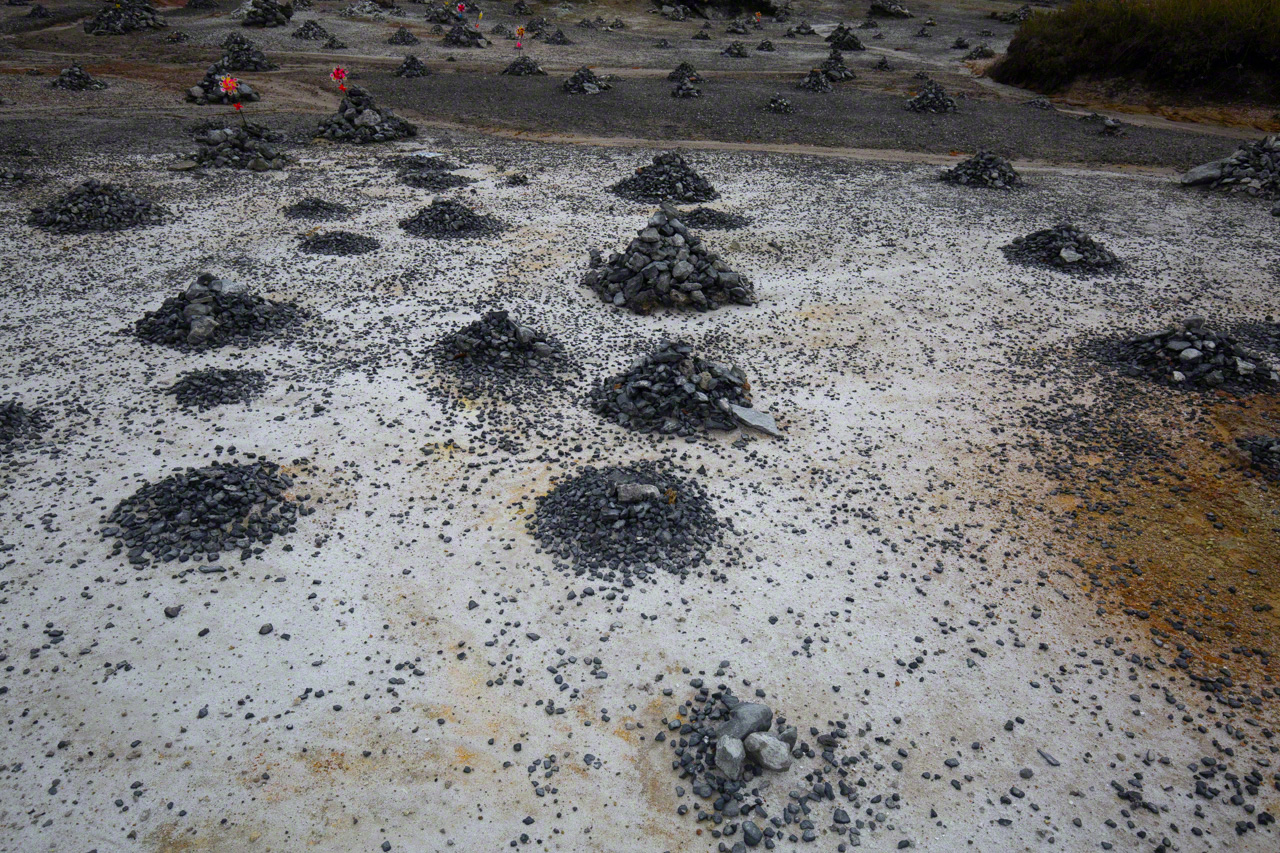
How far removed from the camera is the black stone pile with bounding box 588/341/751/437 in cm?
915

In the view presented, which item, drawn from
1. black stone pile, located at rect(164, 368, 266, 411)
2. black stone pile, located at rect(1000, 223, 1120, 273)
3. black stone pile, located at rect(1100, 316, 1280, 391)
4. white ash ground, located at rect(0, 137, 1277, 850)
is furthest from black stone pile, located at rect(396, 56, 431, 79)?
black stone pile, located at rect(1100, 316, 1280, 391)

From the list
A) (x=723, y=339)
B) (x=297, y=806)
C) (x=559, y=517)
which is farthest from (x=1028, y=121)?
(x=297, y=806)

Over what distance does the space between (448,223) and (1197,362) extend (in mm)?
14451

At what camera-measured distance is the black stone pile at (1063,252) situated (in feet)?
46.2

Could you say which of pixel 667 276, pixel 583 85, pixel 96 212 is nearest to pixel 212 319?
pixel 96 212

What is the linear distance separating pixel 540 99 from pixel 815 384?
22816mm

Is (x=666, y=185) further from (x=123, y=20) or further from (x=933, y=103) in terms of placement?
(x=123, y=20)

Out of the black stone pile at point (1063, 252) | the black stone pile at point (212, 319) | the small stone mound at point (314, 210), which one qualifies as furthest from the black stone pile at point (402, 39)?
the black stone pile at point (1063, 252)

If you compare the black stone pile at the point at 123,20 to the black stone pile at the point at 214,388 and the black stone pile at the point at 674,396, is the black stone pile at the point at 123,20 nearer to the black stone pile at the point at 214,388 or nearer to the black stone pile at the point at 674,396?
the black stone pile at the point at 214,388

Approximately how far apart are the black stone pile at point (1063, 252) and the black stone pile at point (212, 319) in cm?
1489

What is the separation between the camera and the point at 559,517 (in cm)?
761

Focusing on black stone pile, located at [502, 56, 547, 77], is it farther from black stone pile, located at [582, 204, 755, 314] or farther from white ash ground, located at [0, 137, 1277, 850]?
black stone pile, located at [582, 204, 755, 314]

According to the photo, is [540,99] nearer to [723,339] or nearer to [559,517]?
[723,339]

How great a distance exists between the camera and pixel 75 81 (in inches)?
1021
